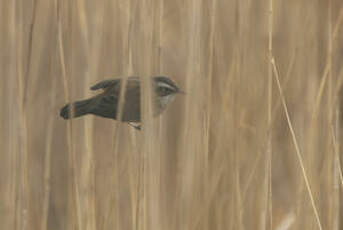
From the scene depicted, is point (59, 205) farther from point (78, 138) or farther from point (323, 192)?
point (323, 192)

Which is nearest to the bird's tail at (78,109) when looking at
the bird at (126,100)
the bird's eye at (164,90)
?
the bird at (126,100)

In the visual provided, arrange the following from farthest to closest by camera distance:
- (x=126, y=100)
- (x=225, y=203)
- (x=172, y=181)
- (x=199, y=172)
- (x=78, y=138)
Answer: (x=172, y=181) → (x=78, y=138) → (x=225, y=203) → (x=199, y=172) → (x=126, y=100)

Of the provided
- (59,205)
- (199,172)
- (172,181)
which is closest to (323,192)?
(199,172)

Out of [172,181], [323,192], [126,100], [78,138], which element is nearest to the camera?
[126,100]

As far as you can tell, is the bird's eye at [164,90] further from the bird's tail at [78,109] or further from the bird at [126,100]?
the bird's tail at [78,109]

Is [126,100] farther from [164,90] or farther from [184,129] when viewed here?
[184,129]

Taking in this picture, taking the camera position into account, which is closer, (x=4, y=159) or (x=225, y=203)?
(x=4, y=159)

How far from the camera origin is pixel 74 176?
2.92 ft

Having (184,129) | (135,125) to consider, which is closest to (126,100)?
(135,125)

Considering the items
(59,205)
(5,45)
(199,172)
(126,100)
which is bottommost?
(59,205)

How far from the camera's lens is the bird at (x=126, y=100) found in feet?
2.68

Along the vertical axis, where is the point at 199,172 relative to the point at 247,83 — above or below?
below

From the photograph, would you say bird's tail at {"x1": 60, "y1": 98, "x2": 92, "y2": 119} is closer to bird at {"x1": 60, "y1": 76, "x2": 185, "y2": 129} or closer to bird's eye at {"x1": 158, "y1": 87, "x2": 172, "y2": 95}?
bird at {"x1": 60, "y1": 76, "x2": 185, "y2": 129}

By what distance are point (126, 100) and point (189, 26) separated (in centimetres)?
18
